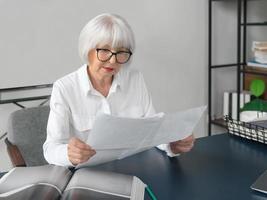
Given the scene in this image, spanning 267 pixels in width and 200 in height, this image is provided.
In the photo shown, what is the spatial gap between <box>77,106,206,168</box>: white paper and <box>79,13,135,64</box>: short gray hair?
364 mm

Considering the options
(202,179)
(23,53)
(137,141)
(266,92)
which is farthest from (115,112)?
(266,92)

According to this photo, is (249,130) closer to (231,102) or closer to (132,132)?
(132,132)

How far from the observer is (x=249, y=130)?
4.96 feet

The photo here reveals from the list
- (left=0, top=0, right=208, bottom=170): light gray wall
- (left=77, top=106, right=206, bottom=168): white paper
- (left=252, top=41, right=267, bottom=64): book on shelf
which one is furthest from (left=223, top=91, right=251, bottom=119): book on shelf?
(left=77, top=106, right=206, bottom=168): white paper

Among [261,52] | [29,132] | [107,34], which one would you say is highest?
[107,34]

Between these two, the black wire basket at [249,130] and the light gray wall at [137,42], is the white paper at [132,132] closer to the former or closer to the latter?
the black wire basket at [249,130]

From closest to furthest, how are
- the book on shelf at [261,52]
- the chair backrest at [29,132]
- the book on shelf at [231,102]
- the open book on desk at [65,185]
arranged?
the open book on desk at [65,185] → the chair backrest at [29,132] → the book on shelf at [261,52] → the book on shelf at [231,102]

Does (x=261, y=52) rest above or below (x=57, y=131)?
above

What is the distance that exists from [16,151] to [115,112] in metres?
0.46

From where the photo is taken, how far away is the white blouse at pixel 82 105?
1.41 meters

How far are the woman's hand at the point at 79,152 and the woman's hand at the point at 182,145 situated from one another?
32 cm

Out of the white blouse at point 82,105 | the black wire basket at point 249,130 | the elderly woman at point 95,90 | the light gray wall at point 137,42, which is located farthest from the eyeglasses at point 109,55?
the light gray wall at point 137,42

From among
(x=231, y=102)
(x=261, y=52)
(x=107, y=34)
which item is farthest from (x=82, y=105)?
(x=231, y=102)

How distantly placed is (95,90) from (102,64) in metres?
0.14
